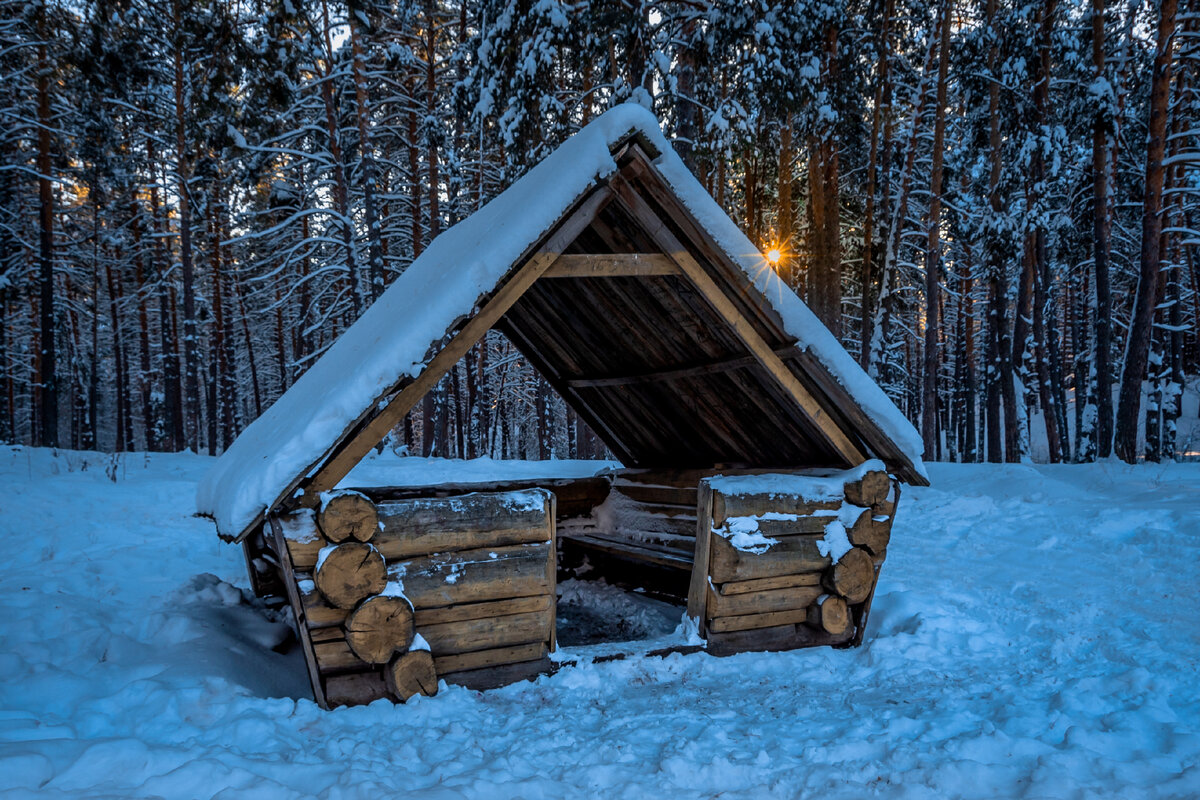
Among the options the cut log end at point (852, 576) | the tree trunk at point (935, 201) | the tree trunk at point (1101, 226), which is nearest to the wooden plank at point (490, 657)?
the cut log end at point (852, 576)

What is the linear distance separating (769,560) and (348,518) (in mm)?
2702

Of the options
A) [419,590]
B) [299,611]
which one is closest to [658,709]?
[419,590]

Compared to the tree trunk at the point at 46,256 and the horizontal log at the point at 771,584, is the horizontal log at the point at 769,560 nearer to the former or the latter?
the horizontal log at the point at 771,584

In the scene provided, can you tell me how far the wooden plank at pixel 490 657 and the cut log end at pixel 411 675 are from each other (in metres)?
0.10

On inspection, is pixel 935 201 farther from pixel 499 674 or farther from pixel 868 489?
pixel 499 674

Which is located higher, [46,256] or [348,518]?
[46,256]

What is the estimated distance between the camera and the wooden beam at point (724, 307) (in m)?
4.13

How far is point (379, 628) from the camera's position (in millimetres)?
3590

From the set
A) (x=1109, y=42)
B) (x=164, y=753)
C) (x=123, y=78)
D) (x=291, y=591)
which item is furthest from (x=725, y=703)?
(x=1109, y=42)

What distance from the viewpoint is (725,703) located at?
3.71 meters

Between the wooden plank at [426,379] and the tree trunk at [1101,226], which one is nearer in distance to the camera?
the wooden plank at [426,379]

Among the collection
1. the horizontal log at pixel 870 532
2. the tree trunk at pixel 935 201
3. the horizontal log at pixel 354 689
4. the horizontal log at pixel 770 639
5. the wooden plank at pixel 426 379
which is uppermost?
the tree trunk at pixel 935 201

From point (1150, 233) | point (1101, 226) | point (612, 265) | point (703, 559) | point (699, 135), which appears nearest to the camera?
point (612, 265)

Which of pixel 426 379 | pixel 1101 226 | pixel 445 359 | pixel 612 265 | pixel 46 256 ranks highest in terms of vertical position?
pixel 46 256
